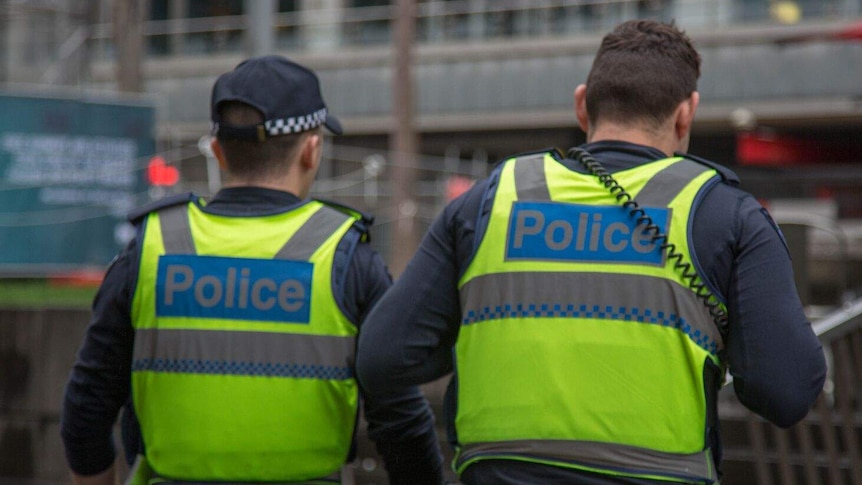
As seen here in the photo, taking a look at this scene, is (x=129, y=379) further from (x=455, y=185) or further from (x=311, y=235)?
(x=455, y=185)

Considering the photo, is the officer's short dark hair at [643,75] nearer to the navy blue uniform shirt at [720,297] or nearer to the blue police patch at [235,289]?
the navy blue uniform shirt at [720,297]

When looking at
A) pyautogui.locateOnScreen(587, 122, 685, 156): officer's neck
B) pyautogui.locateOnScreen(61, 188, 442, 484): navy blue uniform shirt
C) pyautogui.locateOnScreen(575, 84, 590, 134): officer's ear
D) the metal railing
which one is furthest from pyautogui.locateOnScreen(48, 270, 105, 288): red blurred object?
the metal railing

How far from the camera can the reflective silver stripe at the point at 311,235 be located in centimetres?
308

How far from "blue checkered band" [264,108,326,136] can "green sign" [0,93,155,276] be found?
1155cm

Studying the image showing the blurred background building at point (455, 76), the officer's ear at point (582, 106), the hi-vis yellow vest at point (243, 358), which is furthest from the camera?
the blurred background building at point (455, 76)

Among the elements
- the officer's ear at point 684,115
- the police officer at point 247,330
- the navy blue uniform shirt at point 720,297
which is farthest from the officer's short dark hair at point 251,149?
the officer's ear at point 684,115

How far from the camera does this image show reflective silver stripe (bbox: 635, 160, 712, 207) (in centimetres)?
259

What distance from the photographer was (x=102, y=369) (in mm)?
3135

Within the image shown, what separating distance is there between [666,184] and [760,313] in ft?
1.04

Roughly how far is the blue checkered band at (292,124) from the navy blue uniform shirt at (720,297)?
611mm

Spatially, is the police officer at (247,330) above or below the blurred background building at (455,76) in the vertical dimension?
above

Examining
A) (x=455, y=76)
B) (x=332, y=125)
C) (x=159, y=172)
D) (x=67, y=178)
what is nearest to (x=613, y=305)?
(x=332, y=125)

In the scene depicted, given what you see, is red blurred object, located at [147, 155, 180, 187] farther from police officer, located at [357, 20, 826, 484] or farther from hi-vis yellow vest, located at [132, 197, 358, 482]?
police officer, located at [357, 20, 826, 484]

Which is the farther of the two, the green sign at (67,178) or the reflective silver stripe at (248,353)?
the green sign at (67,178)
